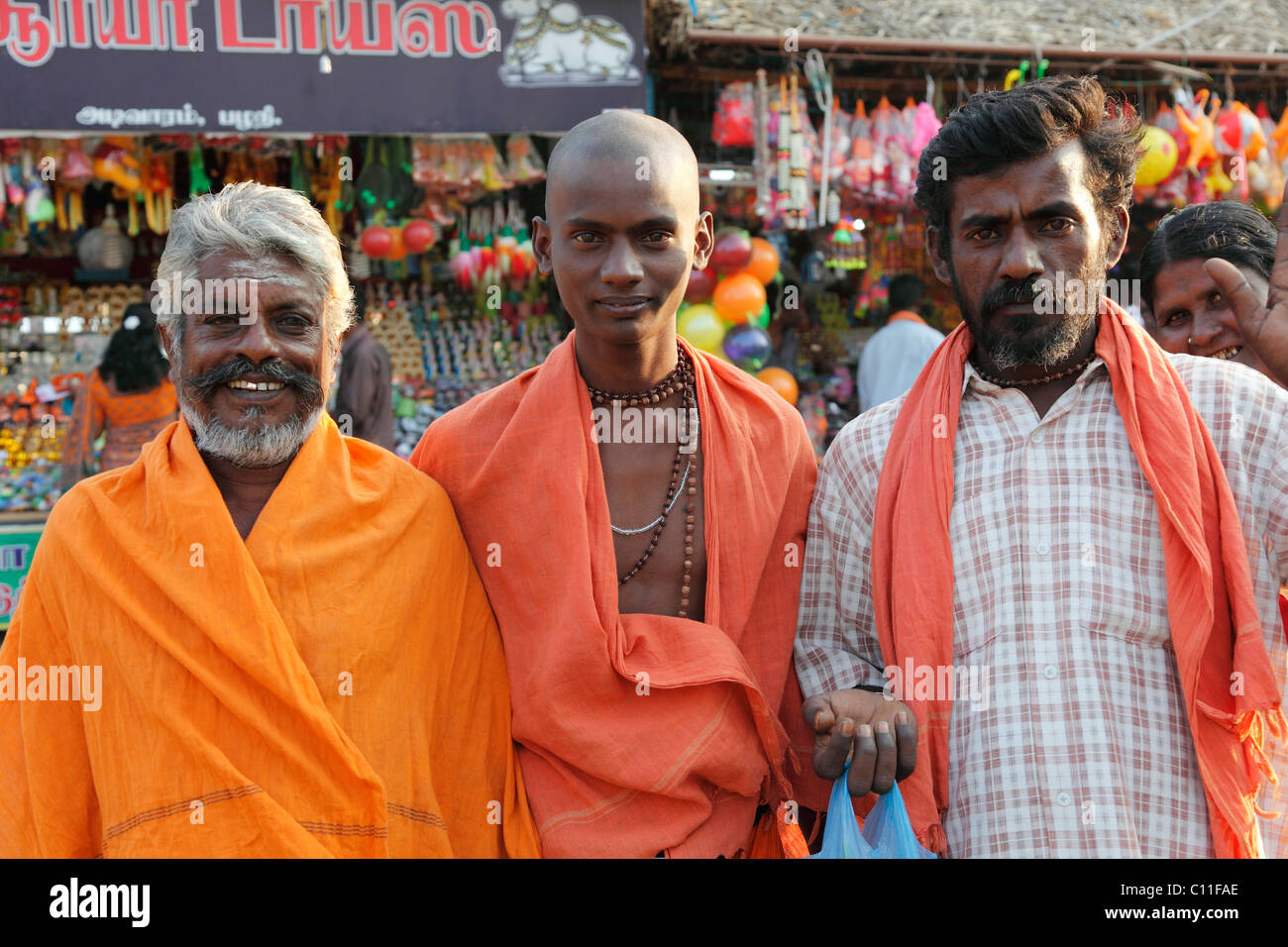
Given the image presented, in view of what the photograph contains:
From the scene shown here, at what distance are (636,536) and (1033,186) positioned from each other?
1.24 metres

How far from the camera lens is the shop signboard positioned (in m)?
6.50

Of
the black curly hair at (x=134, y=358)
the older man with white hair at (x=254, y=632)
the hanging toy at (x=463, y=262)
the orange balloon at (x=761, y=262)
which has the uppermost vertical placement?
the hanging toy at (x=463, y=262)

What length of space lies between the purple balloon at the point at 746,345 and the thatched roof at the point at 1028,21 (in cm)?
187

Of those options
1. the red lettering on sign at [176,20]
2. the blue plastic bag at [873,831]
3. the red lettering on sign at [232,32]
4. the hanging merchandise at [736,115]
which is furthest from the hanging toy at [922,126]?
the blue plastic bag at [873,831]

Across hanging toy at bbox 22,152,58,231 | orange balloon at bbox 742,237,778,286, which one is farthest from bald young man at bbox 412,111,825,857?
hanging toy at bbox 22,152,58,231

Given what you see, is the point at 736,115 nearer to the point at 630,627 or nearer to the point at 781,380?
the point at 781,380

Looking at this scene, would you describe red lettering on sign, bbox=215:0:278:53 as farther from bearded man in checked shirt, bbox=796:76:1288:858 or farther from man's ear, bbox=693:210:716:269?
bearded man in checked shirt, bbox=796:76:1288:858

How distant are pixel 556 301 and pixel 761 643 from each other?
18.6ft

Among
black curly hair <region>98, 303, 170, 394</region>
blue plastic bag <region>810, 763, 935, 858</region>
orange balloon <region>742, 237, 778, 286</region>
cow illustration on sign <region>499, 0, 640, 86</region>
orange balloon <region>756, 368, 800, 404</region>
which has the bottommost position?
blue plastic bag <region>810, 763, 935, 858</region>

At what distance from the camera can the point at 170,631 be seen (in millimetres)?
2471

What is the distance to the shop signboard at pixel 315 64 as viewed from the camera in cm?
650

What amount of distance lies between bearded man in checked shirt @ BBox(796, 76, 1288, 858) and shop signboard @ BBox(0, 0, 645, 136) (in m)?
4.51

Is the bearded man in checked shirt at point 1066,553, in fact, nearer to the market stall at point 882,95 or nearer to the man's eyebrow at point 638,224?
the man's eyebrow at point 638,224

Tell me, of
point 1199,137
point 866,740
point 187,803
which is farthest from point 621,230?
point 1199,137
